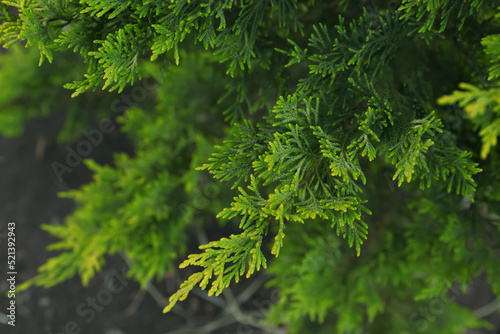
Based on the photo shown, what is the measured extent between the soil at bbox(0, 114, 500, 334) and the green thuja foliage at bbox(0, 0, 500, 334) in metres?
1.90

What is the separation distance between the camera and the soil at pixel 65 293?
20.4 feet

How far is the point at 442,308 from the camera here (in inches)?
183

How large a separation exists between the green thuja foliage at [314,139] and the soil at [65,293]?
1904mm

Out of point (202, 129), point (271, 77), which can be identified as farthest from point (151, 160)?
point (271, 77)

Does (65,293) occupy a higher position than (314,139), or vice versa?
(314,139)

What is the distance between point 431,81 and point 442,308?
2.71 meters

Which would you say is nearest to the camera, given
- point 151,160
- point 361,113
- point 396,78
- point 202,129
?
point 361,113

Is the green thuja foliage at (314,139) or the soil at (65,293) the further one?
the soil at (65,293)

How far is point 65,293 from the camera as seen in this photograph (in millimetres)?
6328

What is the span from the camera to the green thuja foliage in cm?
217

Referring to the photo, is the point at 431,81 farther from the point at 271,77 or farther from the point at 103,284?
the point at 103,284

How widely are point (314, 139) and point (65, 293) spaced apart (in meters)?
5.51

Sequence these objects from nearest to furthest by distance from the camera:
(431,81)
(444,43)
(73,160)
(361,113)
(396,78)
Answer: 1. (361,113)
2. (396,78)
3. (431,81)
4. (444,43)
5. (73,160)

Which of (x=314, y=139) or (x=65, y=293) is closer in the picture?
(x=314, y=139)
